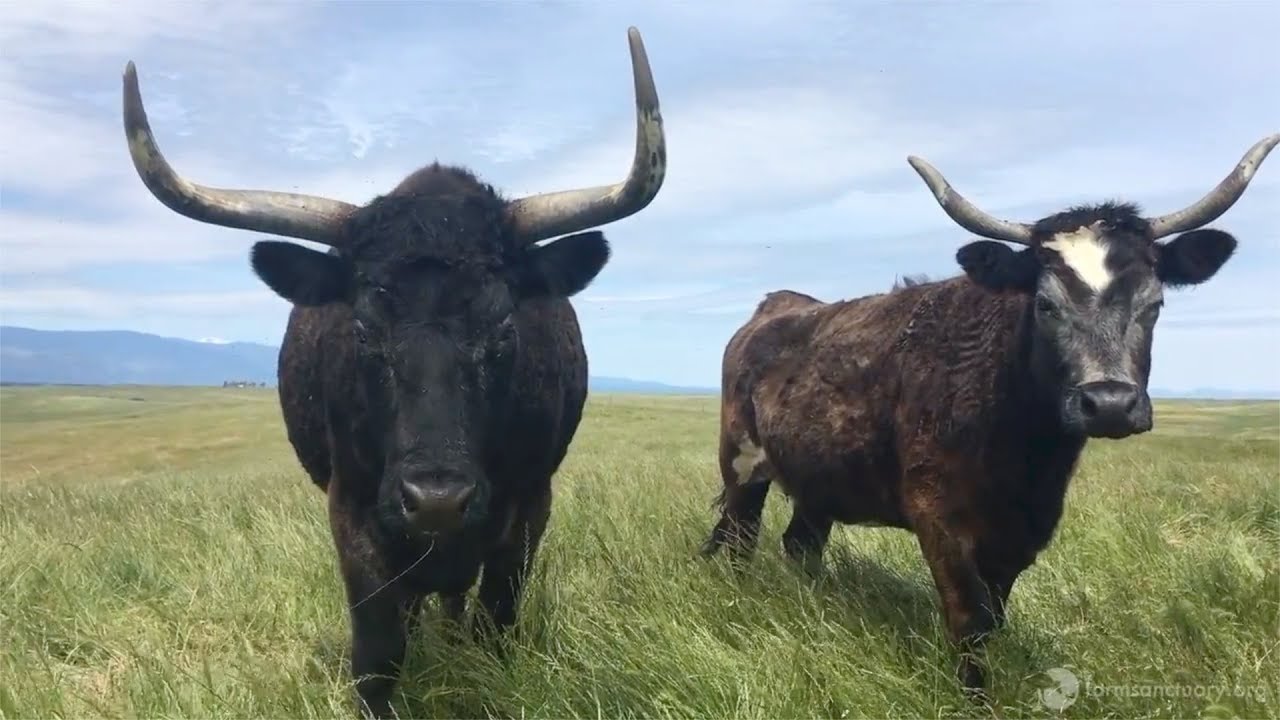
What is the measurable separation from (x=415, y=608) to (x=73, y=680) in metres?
1.61

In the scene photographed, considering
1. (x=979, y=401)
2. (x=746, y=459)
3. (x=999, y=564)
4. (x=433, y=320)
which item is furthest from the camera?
(x=746, y=459)

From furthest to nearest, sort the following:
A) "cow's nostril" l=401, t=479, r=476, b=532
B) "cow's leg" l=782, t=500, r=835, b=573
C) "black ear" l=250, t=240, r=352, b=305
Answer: "cow's leg" l=782, t=500, r=835, b=573 < "black ear" l=250, t=240, r=352, b=305 < "cow's nostril" l=401, t=479, r=476, b=532

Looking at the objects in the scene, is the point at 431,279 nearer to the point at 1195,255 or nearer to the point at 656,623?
the point at 656,623

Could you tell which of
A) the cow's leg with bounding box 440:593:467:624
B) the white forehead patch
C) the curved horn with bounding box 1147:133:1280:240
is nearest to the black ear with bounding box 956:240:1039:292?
the white forehead patch

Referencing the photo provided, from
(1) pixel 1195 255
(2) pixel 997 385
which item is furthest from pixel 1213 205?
(2) pixel 997 385

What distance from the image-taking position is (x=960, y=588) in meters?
4.52

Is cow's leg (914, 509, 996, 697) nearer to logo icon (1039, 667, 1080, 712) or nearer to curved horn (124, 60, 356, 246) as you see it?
logo icon (1039, 667, 1080, 712)

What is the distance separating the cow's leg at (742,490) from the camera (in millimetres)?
7220

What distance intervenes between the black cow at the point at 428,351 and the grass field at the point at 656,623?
19.2 inches

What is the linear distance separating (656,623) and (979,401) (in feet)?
6.77

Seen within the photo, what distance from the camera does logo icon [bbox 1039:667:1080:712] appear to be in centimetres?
350

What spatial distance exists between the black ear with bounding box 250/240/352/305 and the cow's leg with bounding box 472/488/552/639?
1.46m

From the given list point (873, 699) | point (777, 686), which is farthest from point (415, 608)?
point (873, 699)

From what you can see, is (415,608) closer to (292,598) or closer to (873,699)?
(292,598)
